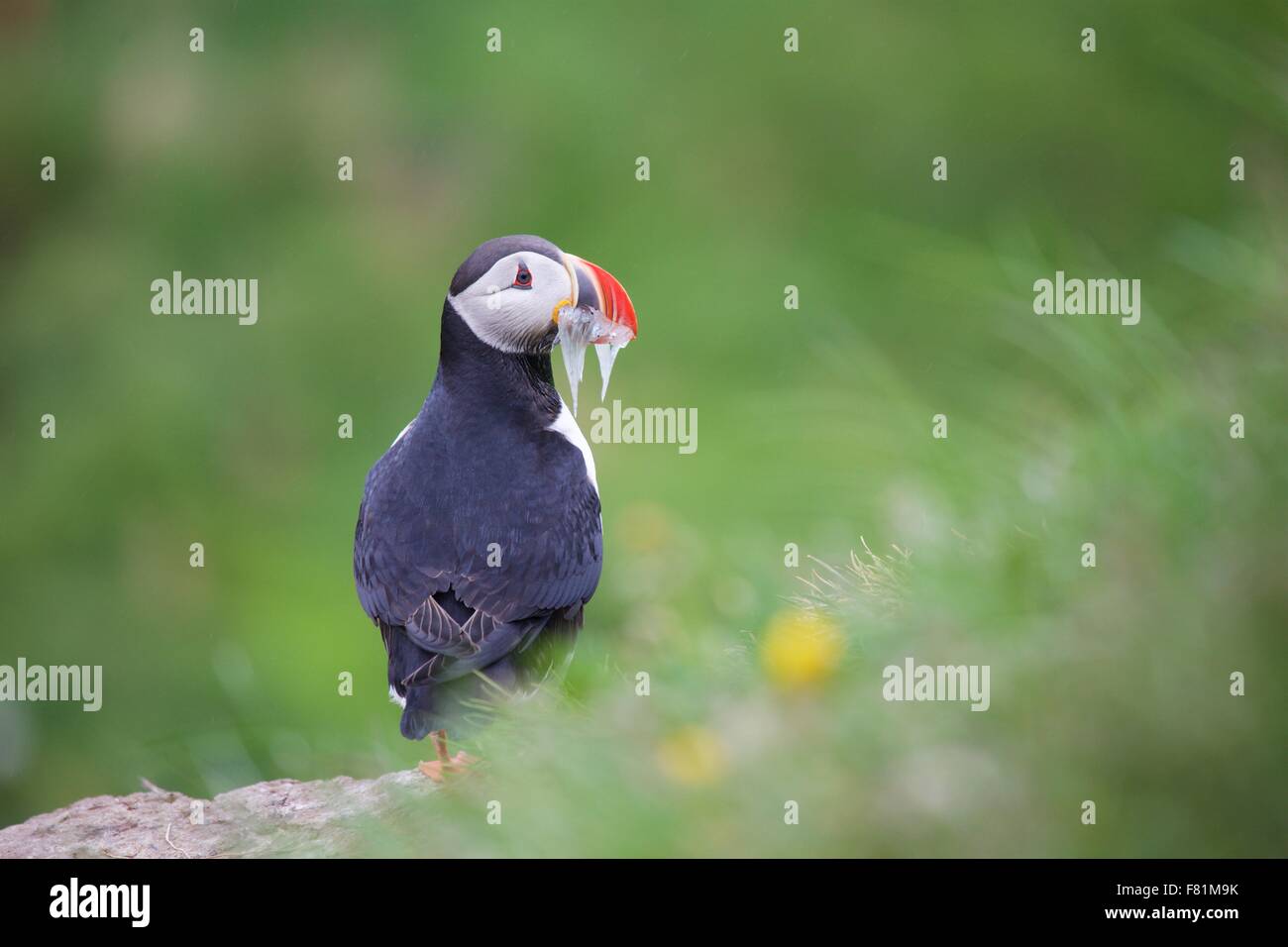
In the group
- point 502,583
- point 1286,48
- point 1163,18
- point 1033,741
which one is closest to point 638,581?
point 502,583

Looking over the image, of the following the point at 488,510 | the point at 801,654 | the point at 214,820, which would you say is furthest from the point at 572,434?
→ the point at 801,654

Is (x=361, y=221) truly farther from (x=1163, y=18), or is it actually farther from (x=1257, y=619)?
(x=1257, y=619)

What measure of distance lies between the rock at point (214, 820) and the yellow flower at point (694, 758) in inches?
44.5

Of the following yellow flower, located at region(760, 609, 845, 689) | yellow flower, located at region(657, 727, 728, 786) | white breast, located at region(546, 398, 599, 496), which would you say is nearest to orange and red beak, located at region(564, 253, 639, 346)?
white breast, located at region(546, 398, 599, 496)

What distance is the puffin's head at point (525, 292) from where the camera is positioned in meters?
5.35

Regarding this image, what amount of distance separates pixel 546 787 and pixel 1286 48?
322cm

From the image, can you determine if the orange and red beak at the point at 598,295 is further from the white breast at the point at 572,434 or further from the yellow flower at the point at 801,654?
the yellow flower at the point at 801,654

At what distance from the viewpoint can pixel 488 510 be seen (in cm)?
510

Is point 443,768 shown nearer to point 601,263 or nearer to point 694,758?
point 694,758

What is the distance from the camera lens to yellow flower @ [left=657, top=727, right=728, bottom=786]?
272 cm

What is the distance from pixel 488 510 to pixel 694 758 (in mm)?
2417

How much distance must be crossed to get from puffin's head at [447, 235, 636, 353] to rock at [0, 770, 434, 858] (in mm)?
1719

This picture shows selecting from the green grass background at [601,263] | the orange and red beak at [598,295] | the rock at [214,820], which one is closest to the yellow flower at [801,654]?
the green grass background at [601,263]

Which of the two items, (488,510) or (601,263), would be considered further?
(601,263)
